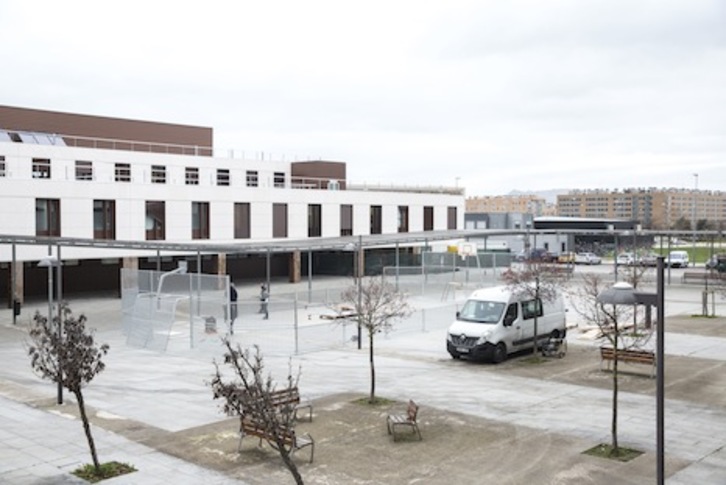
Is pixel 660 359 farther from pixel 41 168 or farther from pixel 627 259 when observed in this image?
pixel 627 259

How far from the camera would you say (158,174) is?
5081 cm

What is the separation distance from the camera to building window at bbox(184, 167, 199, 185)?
172 ft

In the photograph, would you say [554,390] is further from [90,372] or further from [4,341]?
[4,341]

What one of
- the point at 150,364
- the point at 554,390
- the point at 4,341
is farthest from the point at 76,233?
the point at 554,390

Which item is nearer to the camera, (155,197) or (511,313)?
(511,313)

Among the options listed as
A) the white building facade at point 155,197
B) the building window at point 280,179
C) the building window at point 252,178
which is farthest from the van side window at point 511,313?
the building window at point 280,179

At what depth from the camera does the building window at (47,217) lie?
132ft

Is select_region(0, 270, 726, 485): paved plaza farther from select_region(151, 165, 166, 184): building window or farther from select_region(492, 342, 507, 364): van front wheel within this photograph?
select_region(151, 165, 166, 184): building window

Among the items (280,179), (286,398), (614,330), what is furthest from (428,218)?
(286,398)

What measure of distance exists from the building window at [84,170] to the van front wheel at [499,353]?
105 ft

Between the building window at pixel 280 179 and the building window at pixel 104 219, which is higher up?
the building window at pixel 280 179

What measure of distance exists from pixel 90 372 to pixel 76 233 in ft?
101

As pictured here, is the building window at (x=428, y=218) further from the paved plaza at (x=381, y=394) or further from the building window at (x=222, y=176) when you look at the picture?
the paved plaza at (x=381, y=394)

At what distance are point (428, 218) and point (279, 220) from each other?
53.4 feet
